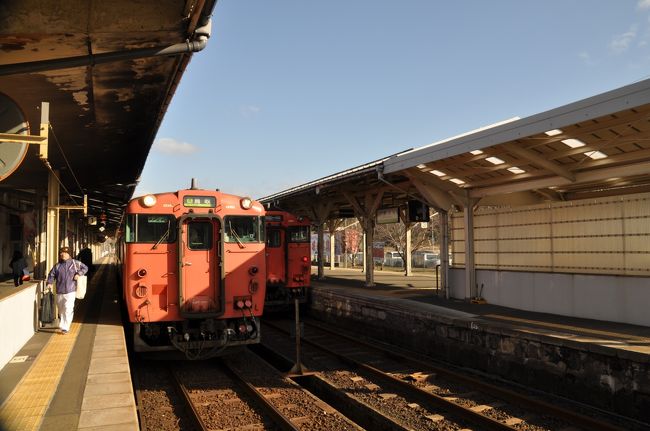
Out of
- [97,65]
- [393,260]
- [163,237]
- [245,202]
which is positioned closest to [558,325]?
[245,202]

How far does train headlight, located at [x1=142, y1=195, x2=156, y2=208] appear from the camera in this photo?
8.89m

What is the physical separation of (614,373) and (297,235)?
10.3 m

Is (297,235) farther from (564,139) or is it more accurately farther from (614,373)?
(614,373)

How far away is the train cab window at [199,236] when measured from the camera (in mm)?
9133

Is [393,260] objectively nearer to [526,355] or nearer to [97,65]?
[526,355]

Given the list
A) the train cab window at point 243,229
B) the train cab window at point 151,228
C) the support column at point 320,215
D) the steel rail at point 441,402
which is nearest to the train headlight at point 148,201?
the train cab window at point 151,228

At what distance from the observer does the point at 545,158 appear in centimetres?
1038

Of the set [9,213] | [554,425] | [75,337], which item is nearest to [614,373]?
[554,425]

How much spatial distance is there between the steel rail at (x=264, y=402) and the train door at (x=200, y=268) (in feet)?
4.20

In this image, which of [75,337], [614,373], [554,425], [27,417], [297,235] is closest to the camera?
[27,417]

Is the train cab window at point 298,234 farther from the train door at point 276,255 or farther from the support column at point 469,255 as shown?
the support column at point 469,255

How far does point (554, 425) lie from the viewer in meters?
6.64

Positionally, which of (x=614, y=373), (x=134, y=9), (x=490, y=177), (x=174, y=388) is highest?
(x=134, y=9)

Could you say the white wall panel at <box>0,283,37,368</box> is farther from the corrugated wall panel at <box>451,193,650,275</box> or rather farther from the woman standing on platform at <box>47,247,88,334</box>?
the corrugated wall panel at <box>451,193,650,275</box>
